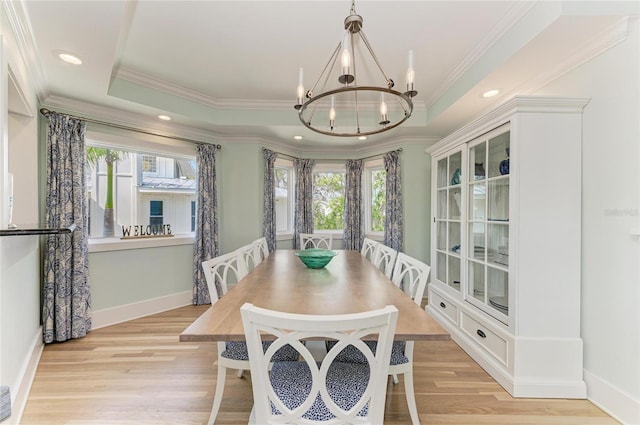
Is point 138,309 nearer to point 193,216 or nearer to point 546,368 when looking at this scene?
point 193,216

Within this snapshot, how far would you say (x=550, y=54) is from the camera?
6.15 ft

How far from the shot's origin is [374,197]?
4.56 metres

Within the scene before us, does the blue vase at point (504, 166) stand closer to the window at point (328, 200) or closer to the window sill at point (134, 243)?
the window at point (328, 200)

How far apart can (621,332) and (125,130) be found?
452cm

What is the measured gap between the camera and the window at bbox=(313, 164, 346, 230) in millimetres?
4723

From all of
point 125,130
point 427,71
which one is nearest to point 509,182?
point 427,71

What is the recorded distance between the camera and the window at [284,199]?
452 centimetres

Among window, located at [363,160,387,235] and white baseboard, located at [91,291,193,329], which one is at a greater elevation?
window, located at [363,160,387,235]

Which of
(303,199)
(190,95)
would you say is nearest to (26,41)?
(190,95)

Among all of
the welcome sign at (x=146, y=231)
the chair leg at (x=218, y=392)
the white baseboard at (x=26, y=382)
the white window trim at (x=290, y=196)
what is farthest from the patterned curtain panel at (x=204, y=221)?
the chair leg at (x=218, y=392)

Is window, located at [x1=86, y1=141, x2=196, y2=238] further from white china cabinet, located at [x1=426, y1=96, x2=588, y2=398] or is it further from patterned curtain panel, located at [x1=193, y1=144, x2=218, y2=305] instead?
white china cabinet, located at [x1=426, y1=96, x2=588, y2=398]

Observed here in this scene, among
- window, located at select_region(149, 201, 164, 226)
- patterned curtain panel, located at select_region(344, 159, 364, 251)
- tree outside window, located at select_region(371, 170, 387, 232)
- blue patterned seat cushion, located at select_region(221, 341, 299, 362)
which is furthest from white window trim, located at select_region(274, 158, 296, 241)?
blue patterned seat cushion, located at select_region(221, 341, 299, 362)

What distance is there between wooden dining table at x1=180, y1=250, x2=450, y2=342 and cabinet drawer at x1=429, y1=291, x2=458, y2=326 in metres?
1.05

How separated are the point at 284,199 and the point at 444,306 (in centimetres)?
286
